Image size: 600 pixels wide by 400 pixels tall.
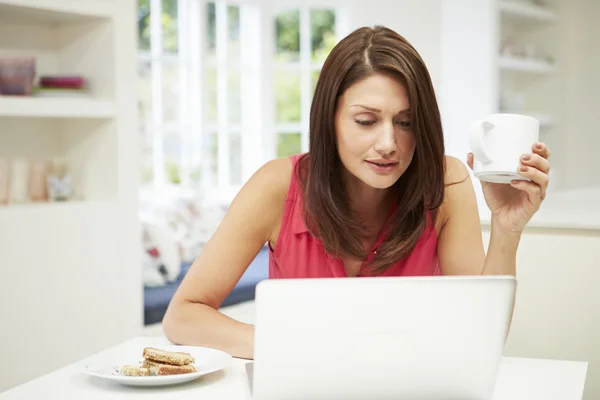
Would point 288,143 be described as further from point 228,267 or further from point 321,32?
point 228,267

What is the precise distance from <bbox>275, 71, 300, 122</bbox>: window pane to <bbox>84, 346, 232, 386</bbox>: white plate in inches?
181

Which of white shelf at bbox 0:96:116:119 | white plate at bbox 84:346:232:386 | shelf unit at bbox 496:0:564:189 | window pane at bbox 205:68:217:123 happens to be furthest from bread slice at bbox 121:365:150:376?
shelf unit at bbox 496:0:564:189

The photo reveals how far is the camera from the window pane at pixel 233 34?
5637mm

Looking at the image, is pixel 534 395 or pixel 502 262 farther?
pixel 502 262

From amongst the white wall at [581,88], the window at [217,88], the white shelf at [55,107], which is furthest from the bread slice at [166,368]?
the white wall at [581,88]

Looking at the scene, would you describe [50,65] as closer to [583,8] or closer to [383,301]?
[383,301]

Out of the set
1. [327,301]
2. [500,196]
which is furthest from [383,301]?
[500,196]

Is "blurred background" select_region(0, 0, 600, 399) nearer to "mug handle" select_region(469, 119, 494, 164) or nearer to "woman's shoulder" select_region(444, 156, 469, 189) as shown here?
"woman's shoulder" select_region(444, 156, 469, 189)

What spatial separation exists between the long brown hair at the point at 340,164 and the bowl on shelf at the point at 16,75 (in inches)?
72.4

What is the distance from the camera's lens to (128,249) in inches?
145

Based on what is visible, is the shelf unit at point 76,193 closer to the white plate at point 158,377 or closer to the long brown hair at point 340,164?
the long brown hair at point 340,164

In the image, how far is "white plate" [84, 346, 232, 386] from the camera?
1.30 m

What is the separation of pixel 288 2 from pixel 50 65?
247cm

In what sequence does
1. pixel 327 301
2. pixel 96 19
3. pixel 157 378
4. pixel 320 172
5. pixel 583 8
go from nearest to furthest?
pixel 327 301
pixel 157 378
pixel 320 172
pixel 96 19
pixel 583 8
